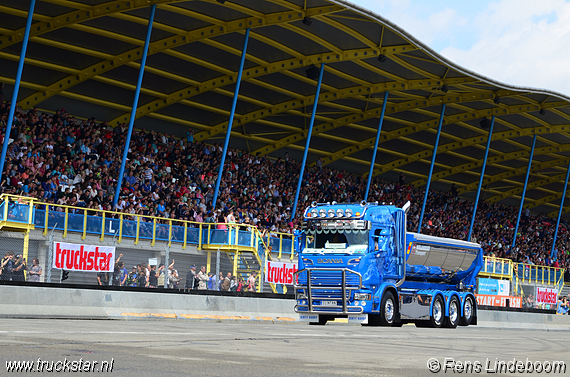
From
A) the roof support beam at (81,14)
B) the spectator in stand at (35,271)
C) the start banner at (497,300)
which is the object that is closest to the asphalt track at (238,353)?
the spectator in stand at (35,271)

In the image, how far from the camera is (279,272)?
28.6m

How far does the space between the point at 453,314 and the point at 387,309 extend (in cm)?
435

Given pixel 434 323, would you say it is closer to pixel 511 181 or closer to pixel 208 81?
pixel 208 81

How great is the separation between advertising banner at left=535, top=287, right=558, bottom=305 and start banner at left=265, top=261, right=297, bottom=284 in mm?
17240

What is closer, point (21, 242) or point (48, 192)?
point (21, 242)

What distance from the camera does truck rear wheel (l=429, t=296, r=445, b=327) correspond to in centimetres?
2320

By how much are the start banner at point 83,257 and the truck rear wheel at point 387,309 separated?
8405mm

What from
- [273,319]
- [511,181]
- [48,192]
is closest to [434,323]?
[273,319]

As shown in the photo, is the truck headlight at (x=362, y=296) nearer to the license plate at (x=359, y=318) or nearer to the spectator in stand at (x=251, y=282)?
the license plate at (x=359, y=318)

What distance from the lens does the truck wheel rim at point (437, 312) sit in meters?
23.4

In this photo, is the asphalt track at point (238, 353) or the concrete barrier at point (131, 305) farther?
the concrete barrier at point (131, 305)

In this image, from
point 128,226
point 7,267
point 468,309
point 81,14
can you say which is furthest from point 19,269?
point 468,309

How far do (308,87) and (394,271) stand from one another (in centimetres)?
2095

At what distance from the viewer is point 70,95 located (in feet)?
126
